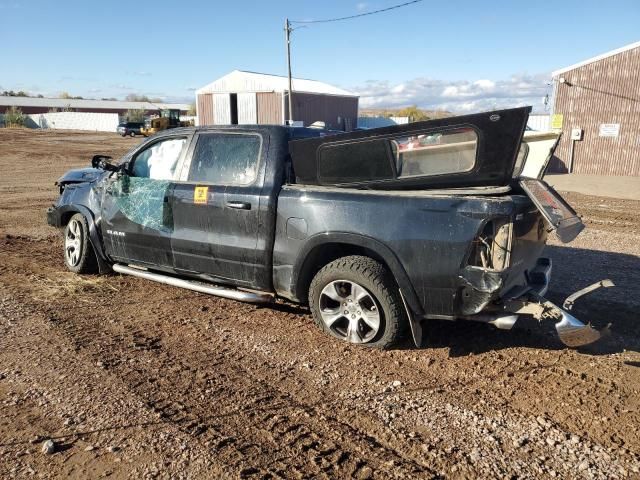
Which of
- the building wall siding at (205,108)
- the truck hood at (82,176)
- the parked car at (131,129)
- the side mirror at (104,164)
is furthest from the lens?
the parked car at (131,129)

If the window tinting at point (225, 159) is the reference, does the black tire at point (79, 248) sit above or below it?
below

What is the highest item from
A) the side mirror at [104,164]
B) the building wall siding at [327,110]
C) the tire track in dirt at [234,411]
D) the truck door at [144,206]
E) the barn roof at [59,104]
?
the barn roof at [59,104]

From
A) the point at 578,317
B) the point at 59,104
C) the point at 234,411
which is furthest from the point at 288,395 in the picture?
the point at 59,104

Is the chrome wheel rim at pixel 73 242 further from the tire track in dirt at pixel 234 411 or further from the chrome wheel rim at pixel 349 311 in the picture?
the chrome wheel rim at pixel 349 311

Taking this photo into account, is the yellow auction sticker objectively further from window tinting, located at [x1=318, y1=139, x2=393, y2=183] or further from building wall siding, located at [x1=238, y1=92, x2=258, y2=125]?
building wall siding, located at [x1=238, y1=92, x2=258, y2=125]

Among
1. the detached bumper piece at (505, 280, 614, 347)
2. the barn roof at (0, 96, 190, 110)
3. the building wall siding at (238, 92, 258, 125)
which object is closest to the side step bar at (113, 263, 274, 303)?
the detached bumper piece at (505, 280, 614, 347)

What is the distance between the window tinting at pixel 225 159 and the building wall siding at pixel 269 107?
1409 inches

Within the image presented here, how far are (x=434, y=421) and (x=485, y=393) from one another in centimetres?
56

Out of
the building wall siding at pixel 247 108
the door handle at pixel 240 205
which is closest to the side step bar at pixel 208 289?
the door handle at pixel 240 205

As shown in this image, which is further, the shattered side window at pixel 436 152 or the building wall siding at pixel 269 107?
the building wall siding at pixel 269 107

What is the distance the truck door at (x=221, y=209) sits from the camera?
15.6ft

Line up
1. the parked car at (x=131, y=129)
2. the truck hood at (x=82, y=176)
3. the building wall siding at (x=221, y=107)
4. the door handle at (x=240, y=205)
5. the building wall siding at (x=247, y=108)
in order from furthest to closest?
the parked car at (x=131, y=129) → the building wall siding at (x=221, y=107) → the building wall siding at (x=247, y=108) → the truck hood at (x=82, y=176) → the door handle at (x=240, y=205)

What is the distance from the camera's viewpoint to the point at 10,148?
102 ft

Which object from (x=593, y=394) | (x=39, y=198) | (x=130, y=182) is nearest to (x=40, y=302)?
(x=130, y=182)
